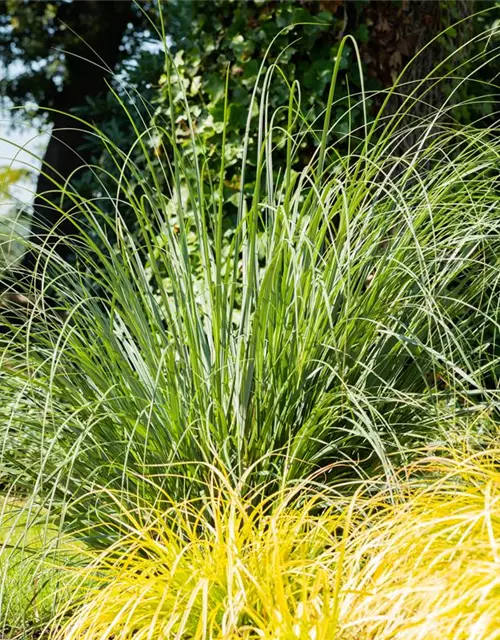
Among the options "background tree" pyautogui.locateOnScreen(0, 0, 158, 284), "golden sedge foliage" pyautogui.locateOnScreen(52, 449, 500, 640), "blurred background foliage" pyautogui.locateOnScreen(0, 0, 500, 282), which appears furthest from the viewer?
"background tree" pyautogui.locateOnScreen(0, 0, 158, 284)

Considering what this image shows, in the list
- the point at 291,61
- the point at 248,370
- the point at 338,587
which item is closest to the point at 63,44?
the point at 291,61

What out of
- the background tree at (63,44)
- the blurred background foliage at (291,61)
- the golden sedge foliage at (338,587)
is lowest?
the golden sedge foliage at (338,587)

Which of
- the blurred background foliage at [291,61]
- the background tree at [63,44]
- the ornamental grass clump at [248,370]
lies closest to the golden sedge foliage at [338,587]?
the ornamental grass clump at [248,370]

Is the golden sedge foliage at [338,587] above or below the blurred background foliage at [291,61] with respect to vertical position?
below

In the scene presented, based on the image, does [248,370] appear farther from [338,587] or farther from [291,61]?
[291,61]

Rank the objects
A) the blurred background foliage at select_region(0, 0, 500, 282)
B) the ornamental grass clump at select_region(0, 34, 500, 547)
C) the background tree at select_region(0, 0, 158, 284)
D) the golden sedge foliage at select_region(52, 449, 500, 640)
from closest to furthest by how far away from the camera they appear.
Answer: the golden sedge foliage at select_region(52, 449, 500, 640)
the ornamental grass clump at select_region(0, 34, 500, 547)
the blurred background foliage at select_region(0, 0, 500, 282)
the background tree at select_region(0, 0, 158, 284)

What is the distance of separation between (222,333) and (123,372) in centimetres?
29

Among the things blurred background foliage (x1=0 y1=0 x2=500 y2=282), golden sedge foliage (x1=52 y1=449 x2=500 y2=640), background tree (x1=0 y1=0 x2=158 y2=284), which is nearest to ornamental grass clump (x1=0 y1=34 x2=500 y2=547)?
golden sedge foliage (x1=52 y1=449 x2=500 y2=640)

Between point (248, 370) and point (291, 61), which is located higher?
point (291, 61)

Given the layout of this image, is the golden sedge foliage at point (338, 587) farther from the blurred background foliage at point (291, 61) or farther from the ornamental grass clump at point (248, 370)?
the blurred background foliage at point (291, 61)

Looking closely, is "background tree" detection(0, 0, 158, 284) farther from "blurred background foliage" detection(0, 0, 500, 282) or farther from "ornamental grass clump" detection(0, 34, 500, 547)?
"ornamental grass clump" detection(0, 34, 500, 547)

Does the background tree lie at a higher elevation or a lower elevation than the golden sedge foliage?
higher

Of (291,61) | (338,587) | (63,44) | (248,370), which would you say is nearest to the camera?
(338,587)

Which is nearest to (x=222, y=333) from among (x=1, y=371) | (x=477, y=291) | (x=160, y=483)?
(x=160, y=483)
